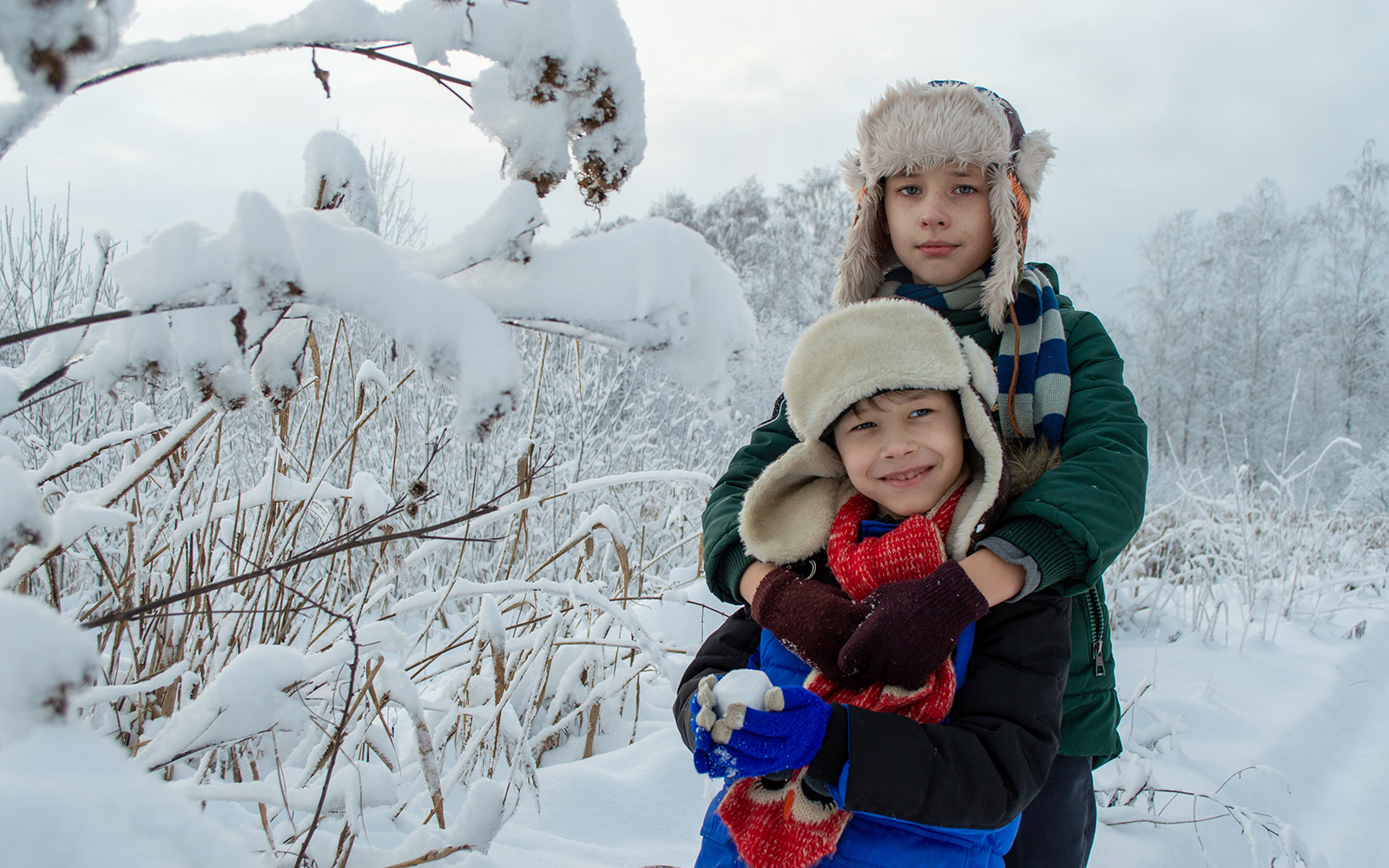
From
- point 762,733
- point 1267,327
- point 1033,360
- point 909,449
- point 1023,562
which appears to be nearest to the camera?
point 762,733

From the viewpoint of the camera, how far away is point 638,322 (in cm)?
54

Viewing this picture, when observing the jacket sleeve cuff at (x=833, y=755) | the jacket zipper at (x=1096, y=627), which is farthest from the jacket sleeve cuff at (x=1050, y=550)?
the jacket sleeve cuff at (x=833, y=755)

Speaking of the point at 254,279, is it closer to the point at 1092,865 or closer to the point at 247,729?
the point at 247,729

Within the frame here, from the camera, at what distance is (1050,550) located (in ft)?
3.77

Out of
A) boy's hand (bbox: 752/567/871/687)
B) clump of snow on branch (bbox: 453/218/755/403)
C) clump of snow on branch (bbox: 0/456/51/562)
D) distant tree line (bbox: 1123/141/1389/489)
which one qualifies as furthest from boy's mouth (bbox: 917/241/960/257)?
distant tree line (bbox: 1123/141/1389/489)

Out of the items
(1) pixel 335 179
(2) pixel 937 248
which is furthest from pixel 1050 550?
(1) pixel 335 179

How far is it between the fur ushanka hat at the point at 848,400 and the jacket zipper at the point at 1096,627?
0.32 meters

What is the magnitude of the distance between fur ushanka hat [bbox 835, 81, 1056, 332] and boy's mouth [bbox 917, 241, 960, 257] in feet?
0.28

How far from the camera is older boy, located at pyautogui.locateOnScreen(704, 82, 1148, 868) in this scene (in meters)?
1.15

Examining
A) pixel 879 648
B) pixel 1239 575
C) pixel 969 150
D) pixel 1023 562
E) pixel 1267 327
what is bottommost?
pixel 1239 575

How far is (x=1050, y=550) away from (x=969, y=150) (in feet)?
2.65

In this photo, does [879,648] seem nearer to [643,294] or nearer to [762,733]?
[762,733]

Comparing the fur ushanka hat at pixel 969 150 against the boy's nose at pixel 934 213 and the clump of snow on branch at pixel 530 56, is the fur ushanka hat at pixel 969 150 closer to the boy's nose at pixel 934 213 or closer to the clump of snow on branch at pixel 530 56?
the boy's nose at pixel 934 213

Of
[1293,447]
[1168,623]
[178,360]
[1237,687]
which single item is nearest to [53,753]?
[178,360]
